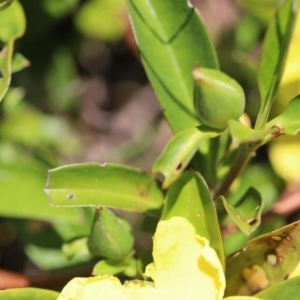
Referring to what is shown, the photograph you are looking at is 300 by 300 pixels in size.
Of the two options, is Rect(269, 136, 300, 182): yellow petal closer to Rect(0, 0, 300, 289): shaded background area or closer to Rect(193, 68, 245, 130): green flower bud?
Rect(0, 0, 300, 289): shaded background area

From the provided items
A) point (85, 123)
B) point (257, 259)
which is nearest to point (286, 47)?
point (257, 259)

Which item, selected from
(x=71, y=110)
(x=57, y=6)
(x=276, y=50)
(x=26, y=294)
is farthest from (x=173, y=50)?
(x=71, y=110)

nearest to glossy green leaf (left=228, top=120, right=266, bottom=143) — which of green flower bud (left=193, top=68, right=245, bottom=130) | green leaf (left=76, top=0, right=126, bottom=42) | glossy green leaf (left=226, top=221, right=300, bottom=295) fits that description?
green flower bud (left=193, top=68, right=245, bottom=130)

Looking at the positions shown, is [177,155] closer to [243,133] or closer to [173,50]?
[243,133]

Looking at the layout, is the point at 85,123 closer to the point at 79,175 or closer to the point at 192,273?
the point at 79,175

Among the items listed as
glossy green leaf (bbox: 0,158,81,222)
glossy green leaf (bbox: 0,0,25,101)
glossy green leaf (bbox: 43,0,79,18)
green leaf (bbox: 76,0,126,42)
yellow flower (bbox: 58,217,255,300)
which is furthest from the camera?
green leaf (bbox: 76,0,126,42)

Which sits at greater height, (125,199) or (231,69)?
(125,199)

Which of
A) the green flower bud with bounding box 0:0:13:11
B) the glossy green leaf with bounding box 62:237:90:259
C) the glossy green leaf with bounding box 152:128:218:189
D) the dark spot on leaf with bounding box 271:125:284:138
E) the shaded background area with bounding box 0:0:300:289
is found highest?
the green flower bud with bounding box 0:0:13:11
